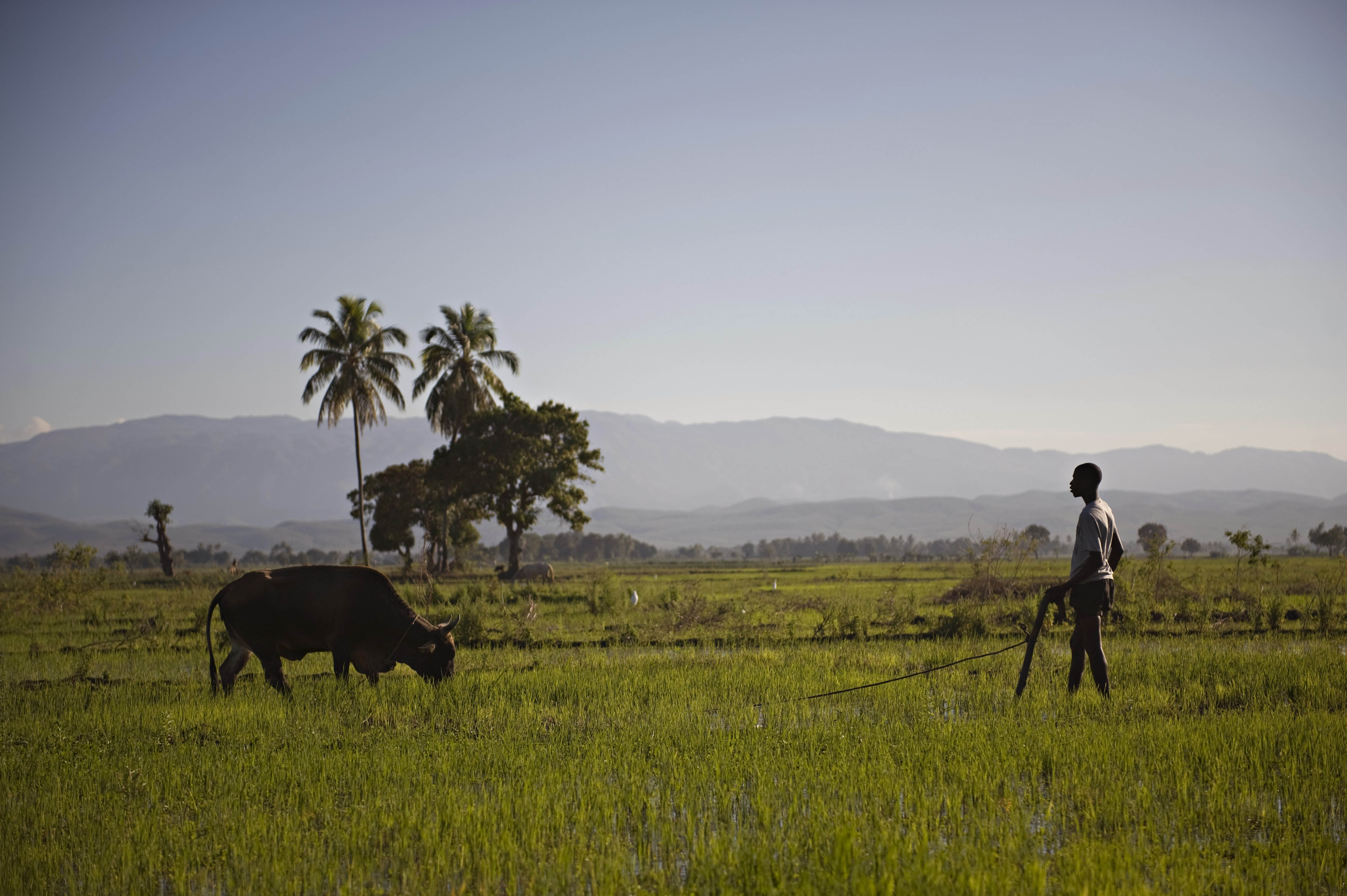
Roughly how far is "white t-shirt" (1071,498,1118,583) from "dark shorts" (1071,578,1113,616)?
0.18 ft

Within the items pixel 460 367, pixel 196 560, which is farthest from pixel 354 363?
pixel 196 560

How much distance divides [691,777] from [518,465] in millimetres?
41086

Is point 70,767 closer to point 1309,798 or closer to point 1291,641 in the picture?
point 1309,798

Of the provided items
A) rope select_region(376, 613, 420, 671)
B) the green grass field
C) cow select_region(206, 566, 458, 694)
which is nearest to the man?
the green grass field

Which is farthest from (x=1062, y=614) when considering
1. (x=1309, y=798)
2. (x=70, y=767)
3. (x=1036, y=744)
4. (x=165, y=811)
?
(x=70, y=767)

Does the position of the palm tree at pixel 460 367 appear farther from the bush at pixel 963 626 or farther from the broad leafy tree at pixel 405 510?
the bush at pixel 963 626

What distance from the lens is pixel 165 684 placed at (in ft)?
41.0

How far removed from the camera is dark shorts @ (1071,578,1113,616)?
9.34 metres

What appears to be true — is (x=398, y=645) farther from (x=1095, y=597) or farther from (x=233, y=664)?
(x=1095, y=597)

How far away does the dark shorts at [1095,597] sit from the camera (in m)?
9.34

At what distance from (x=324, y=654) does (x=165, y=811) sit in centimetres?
1103

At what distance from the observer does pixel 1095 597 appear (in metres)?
9.36

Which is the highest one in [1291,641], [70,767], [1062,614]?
[1062,614]

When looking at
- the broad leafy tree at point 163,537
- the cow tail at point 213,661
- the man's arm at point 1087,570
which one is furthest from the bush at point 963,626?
the broad leafy tree at point 163,537
